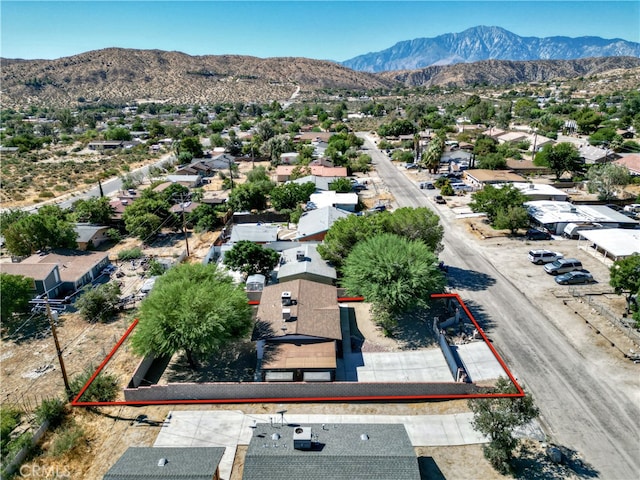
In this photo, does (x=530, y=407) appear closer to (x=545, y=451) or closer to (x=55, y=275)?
(x=545, y=451)

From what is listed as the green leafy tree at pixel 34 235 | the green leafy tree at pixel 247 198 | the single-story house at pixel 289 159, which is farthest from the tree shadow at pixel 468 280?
the single-story house at pixel 289 159

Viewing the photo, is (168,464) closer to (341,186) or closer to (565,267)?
(565,267)

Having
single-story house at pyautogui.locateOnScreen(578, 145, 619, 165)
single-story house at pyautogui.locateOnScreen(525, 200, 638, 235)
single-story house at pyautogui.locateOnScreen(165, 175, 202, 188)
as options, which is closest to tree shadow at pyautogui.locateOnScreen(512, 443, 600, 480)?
single-story house at pyautogui.locateOnScreen(525, 200, 638, 235)

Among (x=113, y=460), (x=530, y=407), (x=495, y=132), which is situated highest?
(x=495, y=132)

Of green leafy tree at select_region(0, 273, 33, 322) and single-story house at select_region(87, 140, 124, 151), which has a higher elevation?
single-story house at select_region(87, 140, 124, 151)

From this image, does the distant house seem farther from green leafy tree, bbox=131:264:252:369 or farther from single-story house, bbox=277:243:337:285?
single-story house, bbox=277:243:337:285

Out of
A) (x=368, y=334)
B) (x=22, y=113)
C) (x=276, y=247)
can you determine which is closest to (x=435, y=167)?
(x=276, y=247)

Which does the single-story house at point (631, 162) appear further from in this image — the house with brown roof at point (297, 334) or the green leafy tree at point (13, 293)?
the green leafy tree at point (13, 293)
